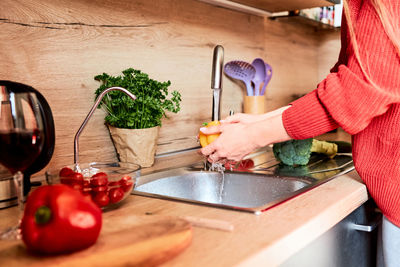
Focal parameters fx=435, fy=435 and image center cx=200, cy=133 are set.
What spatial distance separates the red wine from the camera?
685 mm

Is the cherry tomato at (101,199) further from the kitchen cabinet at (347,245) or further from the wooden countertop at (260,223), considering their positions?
the kitchen cabinet at (347,245)

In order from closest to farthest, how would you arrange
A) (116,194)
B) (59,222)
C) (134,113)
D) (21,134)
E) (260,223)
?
(59,222), (21,134), (260,223), (116,194), (134,113)

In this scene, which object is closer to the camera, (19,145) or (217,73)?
(19,145)

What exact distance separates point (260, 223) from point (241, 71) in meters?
1.23

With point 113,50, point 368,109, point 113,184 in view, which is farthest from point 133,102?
point 368,109

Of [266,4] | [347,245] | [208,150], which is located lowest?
[347,245]

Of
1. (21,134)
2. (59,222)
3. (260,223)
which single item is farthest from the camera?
(260,223)

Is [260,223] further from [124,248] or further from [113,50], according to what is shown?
[113,50]

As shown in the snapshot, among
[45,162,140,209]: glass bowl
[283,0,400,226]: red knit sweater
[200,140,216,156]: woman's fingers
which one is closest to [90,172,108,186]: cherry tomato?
[45,162,140,209]: glass bowl

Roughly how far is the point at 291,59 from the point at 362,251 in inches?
55.6

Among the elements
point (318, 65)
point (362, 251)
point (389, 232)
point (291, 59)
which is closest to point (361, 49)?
point (389, 232)

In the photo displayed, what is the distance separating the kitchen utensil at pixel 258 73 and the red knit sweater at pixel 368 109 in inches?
37.2

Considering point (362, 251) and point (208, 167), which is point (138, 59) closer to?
point (208, 167)

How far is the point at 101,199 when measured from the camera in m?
0.88
